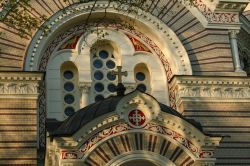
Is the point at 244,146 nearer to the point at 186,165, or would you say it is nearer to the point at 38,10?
the point at 186,165

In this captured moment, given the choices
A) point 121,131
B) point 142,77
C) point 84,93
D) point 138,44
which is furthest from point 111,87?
point 121,131

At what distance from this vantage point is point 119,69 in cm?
1617

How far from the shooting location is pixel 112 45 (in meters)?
18.9

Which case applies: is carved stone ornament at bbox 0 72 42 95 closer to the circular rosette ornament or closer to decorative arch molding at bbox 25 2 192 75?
decorative arch molding at bbox 25 2 192 75

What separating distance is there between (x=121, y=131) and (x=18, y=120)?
3.86m

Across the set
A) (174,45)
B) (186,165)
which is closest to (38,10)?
(174,45)

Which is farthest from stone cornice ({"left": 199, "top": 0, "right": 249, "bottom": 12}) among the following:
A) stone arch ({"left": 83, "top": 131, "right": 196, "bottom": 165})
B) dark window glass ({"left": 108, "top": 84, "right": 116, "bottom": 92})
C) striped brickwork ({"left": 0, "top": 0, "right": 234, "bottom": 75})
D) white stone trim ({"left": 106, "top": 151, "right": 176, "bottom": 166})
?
white stone trim ({"left": 106, "top": 151, "right": 176, "bottom": 166})

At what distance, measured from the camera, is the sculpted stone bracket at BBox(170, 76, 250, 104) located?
1781 cm

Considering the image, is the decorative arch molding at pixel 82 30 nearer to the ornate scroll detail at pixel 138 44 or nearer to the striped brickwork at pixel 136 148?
the ornate scroll detail at pixel 138 44

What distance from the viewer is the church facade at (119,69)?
54.1ft

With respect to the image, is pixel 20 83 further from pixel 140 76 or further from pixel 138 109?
pixel 138 109

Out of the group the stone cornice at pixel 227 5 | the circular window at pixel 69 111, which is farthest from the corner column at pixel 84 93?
the stone cornice at pixel 227 5

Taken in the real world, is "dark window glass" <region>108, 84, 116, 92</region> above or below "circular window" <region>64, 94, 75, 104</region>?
above

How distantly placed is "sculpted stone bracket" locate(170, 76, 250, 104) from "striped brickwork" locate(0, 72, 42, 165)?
4047mm
